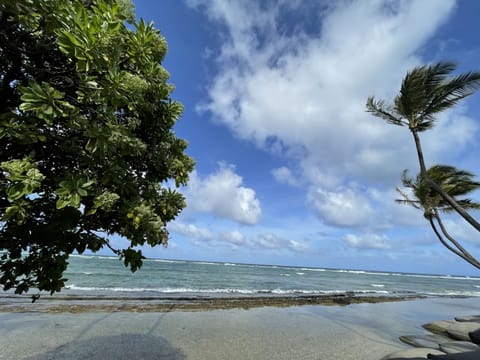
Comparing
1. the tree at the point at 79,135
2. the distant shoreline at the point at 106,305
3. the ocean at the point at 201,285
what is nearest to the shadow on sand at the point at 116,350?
the distant shoreline at the point at 106,305

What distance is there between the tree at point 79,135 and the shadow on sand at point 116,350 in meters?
5.99

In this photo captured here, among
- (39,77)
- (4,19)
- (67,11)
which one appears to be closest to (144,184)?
(39,77)

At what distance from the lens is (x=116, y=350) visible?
7.79 metres

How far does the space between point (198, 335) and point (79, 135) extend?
9396 mm

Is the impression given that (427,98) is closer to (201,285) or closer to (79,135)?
(79,135)

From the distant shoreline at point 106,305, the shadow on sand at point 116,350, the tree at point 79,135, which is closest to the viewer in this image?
the tree at point 79,135

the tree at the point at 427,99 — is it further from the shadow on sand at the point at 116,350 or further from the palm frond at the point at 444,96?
the shadow on sand at the point at 116,350

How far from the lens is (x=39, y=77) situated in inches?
81.4

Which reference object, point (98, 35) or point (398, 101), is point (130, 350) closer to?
point (98, 35)

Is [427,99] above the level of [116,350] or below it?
above

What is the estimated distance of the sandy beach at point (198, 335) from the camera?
7.81 meters

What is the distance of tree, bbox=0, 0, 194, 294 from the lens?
1649mm

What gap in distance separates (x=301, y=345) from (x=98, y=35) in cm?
1009

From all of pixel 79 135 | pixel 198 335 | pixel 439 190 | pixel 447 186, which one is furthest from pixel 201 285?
pixel 79 135
